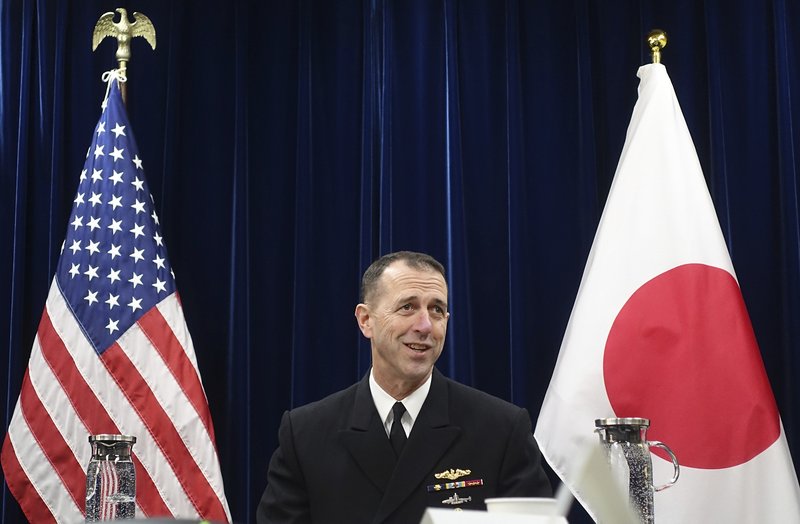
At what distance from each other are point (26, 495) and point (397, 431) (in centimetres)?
151

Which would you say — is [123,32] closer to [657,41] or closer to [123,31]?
[123,31]

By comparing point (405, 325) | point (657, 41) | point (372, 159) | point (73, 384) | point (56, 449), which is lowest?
point (56, 449)

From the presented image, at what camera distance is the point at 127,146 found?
3973mm

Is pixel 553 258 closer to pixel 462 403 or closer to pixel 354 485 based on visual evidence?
pixel 462 403

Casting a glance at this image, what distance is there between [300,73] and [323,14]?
286 millimetres

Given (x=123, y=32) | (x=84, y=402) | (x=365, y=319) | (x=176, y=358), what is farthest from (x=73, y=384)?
(x=123, y=32)

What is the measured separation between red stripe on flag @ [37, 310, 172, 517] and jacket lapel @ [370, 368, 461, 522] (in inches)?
45.8

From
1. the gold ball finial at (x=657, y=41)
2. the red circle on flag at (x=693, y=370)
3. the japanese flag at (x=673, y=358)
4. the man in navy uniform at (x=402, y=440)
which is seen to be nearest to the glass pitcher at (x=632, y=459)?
the man in navy uniform at (x=402, y=440)

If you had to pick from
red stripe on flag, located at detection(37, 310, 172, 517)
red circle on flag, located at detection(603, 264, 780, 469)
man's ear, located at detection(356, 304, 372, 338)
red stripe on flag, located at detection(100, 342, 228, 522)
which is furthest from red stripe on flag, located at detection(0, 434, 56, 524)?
red circle on flag, located at detection(603, 264, 780, 469)

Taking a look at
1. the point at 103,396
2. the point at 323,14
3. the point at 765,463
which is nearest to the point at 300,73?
the point at 323,14

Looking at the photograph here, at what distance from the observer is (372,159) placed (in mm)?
4391

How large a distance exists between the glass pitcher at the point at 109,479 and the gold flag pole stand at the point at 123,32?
1787mm

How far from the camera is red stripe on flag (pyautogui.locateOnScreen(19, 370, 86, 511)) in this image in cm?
368

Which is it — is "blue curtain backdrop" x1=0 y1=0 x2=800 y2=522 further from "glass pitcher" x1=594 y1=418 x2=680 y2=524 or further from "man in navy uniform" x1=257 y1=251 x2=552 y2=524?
"glass pitcher" x1=594 y1=418 x2=680 y2=524
